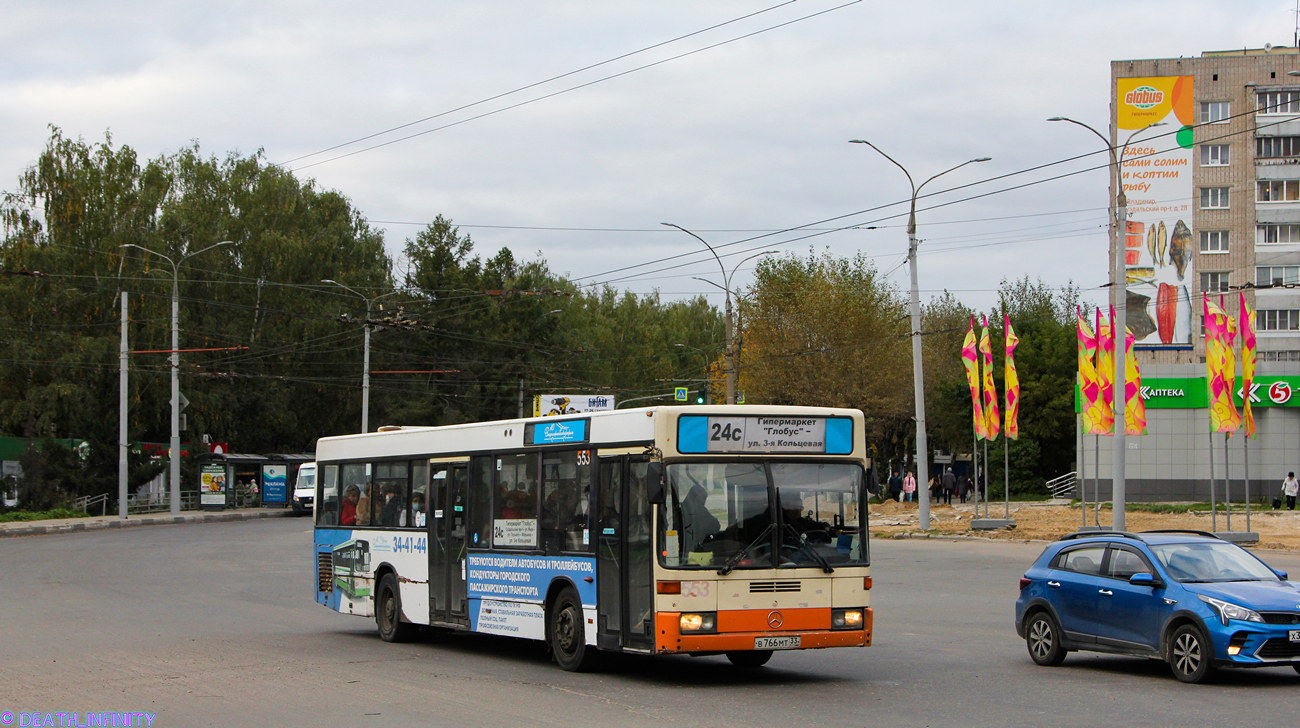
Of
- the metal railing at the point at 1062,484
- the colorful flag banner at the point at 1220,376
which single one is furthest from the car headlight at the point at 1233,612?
the metal railing at the point at 1062,484

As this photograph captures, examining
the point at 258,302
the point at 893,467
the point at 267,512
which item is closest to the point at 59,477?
the point at 267,512

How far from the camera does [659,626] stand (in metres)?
11.0

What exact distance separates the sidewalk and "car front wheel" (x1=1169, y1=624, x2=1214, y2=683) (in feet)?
134

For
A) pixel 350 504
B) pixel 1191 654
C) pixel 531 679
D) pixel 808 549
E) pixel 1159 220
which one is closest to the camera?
pixel 1191 654

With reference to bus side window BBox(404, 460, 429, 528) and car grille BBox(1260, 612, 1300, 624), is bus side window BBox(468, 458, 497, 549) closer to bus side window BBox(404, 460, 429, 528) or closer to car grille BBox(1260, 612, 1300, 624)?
bus side window BBox(404, 460, 429, 528)

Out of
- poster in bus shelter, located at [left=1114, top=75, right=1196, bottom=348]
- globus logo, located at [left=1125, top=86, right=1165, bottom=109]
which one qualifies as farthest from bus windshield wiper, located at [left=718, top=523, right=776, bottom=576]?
globus logo, located at [left=1125, top=86, right=1165, bottom=109]

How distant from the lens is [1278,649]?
10.8m

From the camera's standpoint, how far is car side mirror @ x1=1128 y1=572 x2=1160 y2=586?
1159 centimetres

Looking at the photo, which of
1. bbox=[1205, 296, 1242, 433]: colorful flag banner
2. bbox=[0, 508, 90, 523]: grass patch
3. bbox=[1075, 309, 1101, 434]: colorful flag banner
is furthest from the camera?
bbox=[0, 508, 90, 523]: grass patch

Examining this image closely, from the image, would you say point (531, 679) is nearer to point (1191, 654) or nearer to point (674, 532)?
point (674, 532)

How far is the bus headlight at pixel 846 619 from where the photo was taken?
1153 cm

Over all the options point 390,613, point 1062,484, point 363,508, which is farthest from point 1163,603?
point 1062,484

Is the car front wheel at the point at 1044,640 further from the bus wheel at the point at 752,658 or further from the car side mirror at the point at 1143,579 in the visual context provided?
the bus wheel at the point at 752,658

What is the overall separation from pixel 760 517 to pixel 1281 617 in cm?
444
